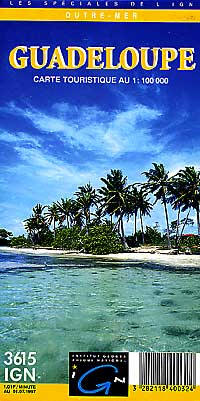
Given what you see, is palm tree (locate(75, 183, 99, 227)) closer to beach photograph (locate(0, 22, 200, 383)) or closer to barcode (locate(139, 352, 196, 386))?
beach photograph (locate(0, 22, 200, 383))

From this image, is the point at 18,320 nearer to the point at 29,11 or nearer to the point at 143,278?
the point at 143,278

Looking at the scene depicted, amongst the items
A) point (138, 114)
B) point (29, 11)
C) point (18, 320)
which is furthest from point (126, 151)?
point (18, 320)

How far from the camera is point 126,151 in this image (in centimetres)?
138

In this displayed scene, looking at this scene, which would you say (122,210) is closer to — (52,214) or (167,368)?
(52,214)

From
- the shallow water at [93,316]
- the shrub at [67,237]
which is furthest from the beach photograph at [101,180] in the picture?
the shrub at [67,237]

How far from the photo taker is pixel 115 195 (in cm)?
153

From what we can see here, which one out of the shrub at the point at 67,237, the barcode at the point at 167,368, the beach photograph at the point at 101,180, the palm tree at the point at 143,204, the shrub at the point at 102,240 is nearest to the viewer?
the barcode at the point at 167,368

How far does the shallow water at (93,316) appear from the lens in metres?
1.22

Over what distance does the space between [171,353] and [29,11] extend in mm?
996

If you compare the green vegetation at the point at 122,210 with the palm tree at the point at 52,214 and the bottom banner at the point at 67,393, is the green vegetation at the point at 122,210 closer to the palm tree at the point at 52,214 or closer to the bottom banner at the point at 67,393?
the palm tree at the point at 52,214

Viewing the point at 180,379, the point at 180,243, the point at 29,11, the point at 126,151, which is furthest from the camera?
the point at 180,243

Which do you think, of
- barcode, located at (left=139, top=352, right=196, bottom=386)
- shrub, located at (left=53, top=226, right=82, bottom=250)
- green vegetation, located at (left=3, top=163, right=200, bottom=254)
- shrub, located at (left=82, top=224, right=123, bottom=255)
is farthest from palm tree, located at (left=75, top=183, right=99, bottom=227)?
barcode, located at (left=139, top=352, right=196, bottom=386)

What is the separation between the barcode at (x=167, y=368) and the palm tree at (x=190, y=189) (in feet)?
1.58

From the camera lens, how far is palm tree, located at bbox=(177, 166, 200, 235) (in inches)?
55.9
